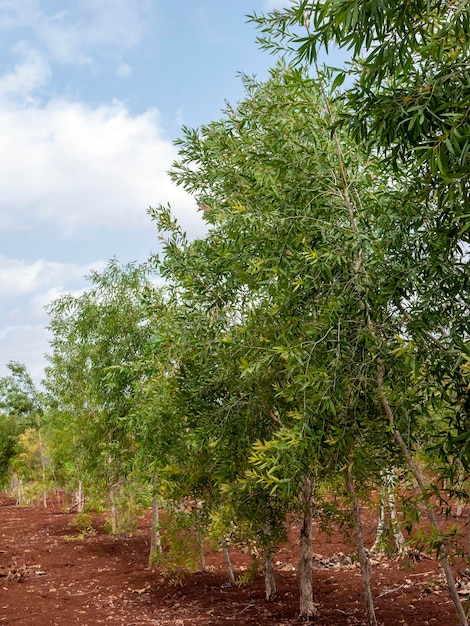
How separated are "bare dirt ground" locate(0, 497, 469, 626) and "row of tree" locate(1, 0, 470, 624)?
1.33 meters

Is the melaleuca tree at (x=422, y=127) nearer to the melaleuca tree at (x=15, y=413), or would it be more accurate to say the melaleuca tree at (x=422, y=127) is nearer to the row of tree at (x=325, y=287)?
the row of tree at (x=325, y=287)

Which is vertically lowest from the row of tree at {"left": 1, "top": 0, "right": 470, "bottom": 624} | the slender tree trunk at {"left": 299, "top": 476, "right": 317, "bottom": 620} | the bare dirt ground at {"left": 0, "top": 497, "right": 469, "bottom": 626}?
the bare dirt ground at {"left": 0, "top": 497, "right": 469, "bottom": 626}

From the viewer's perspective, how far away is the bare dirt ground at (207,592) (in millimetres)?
9469

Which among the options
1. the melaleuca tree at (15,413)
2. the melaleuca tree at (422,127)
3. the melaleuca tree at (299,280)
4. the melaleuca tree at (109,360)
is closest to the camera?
the melaleuca tree at (422,127)

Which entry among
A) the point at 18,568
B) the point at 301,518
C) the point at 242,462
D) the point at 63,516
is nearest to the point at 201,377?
the point at 242,462

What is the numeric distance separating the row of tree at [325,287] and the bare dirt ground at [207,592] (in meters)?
1.33

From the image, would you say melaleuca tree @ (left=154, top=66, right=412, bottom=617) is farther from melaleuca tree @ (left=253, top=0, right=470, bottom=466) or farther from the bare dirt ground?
the bare dirt ground

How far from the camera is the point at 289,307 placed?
6379 millimetres

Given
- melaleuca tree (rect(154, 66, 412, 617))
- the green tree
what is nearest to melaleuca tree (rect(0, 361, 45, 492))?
the green tree

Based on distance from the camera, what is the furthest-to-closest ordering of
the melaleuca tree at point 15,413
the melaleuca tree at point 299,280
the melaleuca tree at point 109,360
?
the melaleuca tree at point 15,413, the melaleuca tree at point 109,360, the melaleuca tree at point 299,280

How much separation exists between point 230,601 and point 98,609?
2.48 metres

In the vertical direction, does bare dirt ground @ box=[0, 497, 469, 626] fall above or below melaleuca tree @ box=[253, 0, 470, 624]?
below

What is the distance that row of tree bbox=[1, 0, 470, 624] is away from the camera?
4.50m

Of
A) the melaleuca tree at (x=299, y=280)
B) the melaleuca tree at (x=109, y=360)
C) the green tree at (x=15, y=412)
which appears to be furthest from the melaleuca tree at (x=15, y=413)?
the melaleuca tree at (x=299, y=280)
